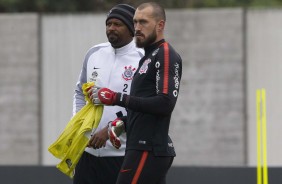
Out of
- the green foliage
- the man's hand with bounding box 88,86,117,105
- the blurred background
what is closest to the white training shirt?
the man's hand with bounding box 88,86,117,105

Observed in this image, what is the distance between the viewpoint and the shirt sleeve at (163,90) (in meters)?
5.88

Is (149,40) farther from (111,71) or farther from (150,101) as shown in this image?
(111,71)

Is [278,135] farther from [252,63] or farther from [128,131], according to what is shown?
[128,131]

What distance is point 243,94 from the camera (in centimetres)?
1379

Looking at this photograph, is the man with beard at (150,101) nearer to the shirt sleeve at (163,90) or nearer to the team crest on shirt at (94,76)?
the shirt sleeve at (163,90)

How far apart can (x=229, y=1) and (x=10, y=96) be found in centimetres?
528

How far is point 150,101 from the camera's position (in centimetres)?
587

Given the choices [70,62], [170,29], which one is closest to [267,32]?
[170,29]

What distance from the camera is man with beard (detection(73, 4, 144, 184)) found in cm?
683

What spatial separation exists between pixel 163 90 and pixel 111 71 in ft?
3.59

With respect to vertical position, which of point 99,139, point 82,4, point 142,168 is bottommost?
point 142,168

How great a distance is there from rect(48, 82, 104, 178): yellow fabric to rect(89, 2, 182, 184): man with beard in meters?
0.59

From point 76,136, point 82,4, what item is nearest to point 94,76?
point 76,136

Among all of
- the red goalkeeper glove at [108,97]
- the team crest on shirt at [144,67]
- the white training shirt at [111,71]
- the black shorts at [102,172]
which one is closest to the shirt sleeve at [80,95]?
the white training shirt at [111,71]
